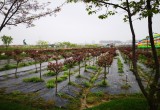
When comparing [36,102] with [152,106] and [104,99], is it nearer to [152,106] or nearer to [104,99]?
[104,99]

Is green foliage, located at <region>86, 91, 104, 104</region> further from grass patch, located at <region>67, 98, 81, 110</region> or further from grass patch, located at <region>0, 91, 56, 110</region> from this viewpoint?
grass patch, located at <region>0, 91, 56, 110</region>

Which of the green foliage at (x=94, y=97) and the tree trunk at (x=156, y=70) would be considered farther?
the green foliage at (x=94, y=97)

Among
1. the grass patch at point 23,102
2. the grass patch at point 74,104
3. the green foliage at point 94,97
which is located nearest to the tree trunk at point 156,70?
the grass patch at point 74,104

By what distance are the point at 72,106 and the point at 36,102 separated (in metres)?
1.93

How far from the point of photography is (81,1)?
22.3 feet

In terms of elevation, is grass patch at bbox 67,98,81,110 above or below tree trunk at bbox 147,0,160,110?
below

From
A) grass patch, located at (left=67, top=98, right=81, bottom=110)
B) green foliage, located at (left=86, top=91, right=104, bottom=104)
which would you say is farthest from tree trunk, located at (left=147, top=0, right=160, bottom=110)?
green foliage, located at (left=86, top=91, right=104, bottom=104)

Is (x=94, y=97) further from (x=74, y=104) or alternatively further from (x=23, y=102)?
(x=23, y=102)

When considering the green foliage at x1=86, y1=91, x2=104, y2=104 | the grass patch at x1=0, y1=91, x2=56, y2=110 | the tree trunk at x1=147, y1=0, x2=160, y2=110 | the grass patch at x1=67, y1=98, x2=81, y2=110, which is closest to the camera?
the tree trunk at x1=147, y1=0, x2=160, y2=110

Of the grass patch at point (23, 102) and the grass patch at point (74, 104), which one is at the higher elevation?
the grass patch at point (23, 102)

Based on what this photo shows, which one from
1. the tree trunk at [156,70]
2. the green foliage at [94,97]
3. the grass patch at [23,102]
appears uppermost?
the tree trunk at [156,70]

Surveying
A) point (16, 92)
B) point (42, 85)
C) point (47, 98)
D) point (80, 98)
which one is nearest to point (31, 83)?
point (42, 85)

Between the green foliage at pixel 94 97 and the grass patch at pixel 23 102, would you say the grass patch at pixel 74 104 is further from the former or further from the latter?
the grass patch at pixel 23 102

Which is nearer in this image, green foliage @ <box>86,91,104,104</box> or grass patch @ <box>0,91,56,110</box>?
grass patch @ <box>0,91,56,110</box>
